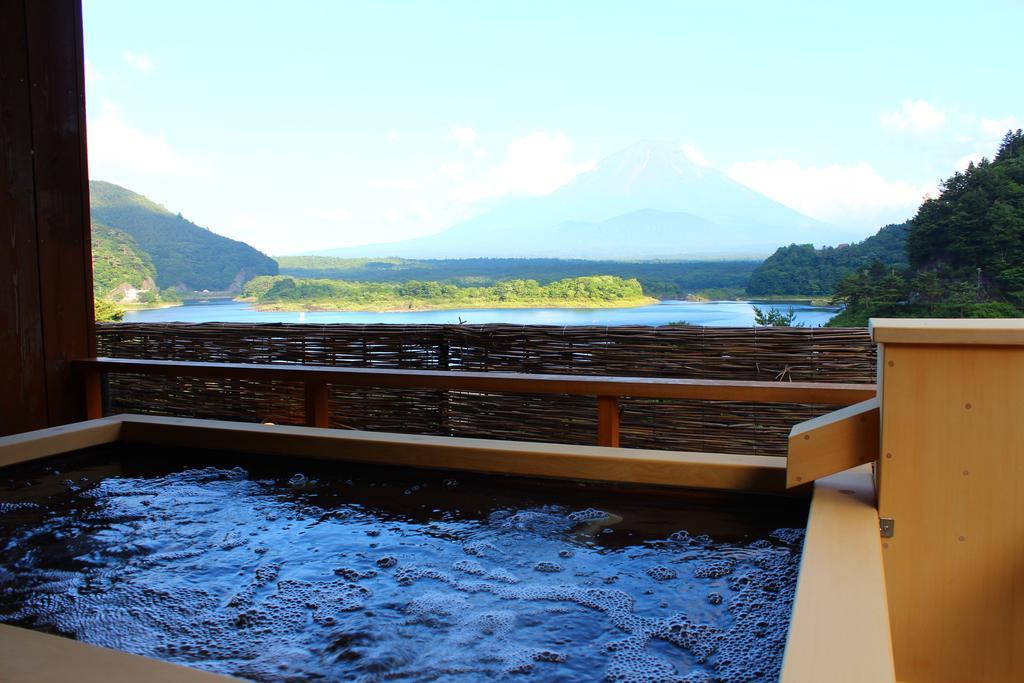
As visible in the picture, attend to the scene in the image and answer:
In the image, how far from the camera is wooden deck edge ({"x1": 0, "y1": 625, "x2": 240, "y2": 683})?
0.76 meters

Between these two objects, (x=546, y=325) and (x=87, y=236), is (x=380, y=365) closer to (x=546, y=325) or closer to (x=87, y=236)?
(x=546, y=325)

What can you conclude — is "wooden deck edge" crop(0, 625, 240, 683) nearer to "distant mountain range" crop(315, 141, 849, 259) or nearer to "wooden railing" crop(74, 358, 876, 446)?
"wooden railing" crop(74, 358, 876, 446)

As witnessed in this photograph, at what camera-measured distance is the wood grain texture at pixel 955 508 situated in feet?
3.70

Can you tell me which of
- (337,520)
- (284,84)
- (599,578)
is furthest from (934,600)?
(284,84)

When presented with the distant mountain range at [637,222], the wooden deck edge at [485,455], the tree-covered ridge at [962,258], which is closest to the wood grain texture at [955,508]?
the wooden deck edge at [485,455]

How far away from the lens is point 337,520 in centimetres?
157

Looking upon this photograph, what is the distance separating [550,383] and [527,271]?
53.4 feet

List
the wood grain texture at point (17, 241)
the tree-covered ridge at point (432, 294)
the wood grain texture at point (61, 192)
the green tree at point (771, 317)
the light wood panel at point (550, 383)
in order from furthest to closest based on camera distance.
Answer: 1. the tree-covered ridge at point (432, 294)
2. the green tree at point (771, 317)
3. the wood grain texture at point (61, 192)
4. the wood grain texture at point (17, 241)
5. the light wood panel at point (550, 383)

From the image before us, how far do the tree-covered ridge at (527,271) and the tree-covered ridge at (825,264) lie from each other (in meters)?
0.81

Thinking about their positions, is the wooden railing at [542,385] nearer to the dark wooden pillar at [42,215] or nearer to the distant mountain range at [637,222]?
the dark wooden pillar at [42,215]

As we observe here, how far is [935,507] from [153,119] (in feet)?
104

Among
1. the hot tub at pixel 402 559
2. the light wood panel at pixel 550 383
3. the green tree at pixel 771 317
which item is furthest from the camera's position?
the green tree at pixel 771 317

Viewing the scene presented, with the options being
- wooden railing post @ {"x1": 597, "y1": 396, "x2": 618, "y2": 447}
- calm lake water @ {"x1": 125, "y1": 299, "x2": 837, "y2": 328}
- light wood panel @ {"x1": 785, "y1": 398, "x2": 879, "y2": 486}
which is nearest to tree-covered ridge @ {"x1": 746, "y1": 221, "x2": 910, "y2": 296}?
calm lake water @ {"x1": 125, "y1": 299, "x2": 837, "y2": 328}

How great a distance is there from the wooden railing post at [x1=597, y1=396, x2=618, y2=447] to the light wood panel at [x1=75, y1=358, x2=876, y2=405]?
64mm
